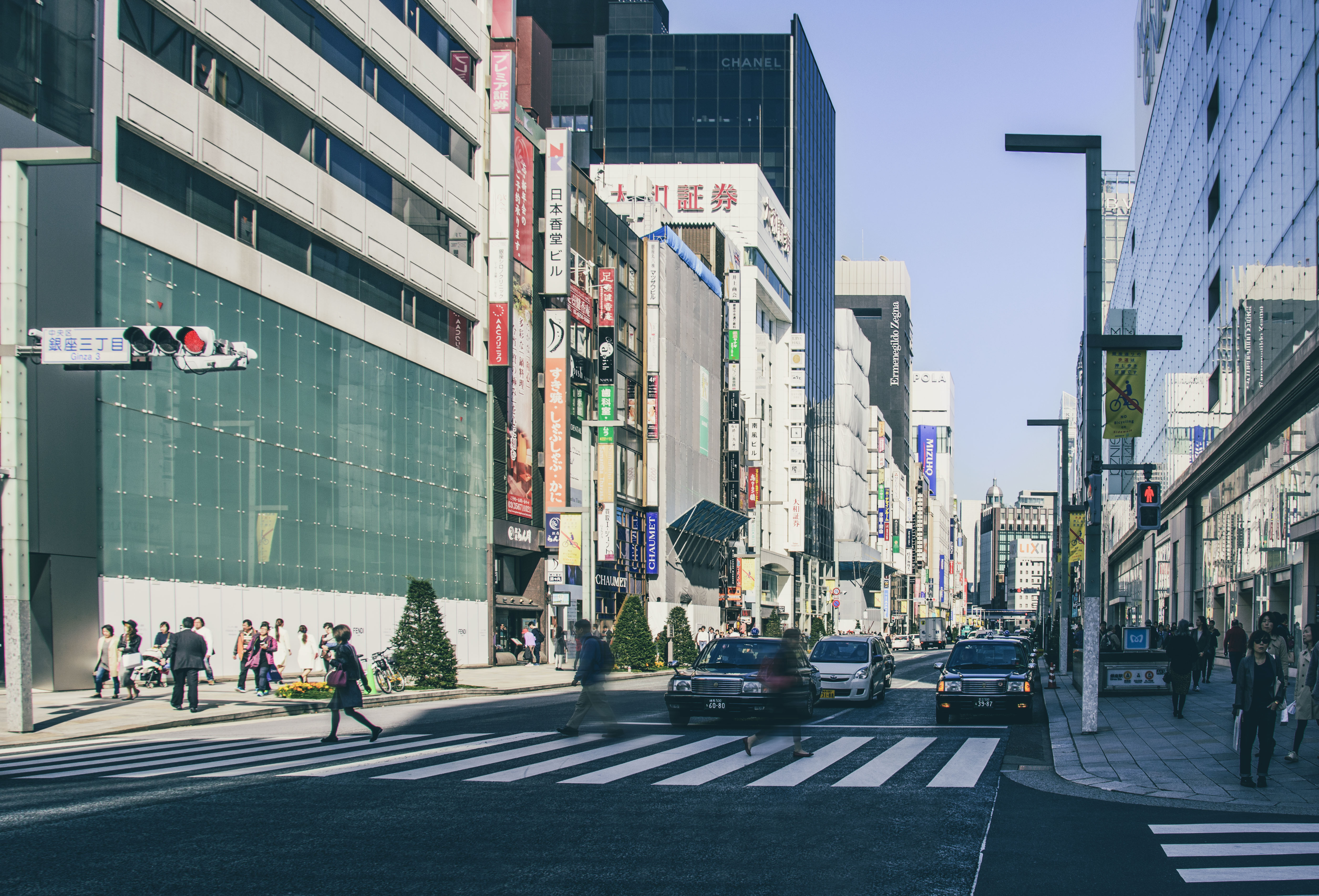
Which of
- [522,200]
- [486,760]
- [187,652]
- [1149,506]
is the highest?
[522,200]

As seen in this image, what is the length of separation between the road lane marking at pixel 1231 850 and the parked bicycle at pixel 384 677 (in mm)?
22701

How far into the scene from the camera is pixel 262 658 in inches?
1060

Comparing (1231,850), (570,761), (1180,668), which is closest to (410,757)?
(570,761)

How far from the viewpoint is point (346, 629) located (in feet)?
59.3

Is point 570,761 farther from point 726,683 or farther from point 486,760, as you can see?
point 726,683

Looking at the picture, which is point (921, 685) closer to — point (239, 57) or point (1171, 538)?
point (1171, 538)

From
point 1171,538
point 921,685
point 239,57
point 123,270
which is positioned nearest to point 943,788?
point 123,270

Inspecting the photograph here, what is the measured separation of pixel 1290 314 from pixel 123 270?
27.1m

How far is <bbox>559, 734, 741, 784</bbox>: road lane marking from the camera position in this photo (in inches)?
562

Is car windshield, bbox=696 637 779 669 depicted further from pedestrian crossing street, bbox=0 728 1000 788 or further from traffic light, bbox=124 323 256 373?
traffic light, bbox=124 323 256 373

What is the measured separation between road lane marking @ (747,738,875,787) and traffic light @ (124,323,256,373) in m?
9.67

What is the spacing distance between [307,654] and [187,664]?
950 centimetres

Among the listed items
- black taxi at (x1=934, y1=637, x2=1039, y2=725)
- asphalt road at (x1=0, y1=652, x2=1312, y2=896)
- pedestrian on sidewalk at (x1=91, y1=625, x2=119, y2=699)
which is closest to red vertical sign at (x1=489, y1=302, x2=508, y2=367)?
pedestrian on sidewalk at (x1=91, y1=625, x2=119, y2=699)

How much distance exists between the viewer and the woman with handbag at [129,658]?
83.7 feet
